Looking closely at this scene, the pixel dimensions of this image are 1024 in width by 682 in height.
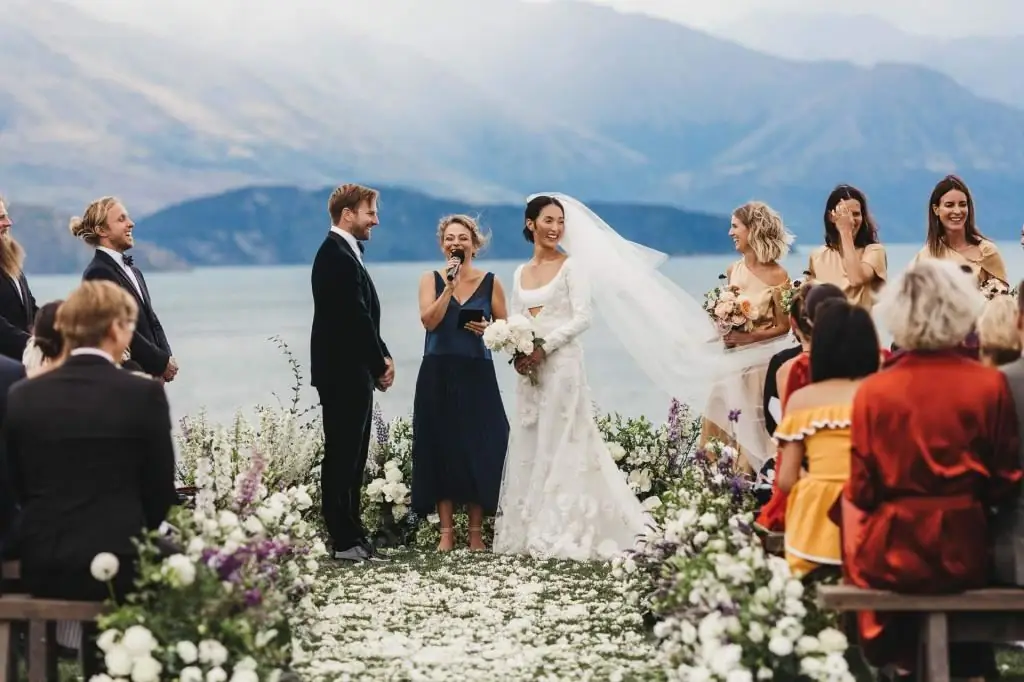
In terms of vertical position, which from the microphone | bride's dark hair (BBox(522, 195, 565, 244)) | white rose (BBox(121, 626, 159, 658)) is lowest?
white rose (BBox(121, 626, 159, 658))

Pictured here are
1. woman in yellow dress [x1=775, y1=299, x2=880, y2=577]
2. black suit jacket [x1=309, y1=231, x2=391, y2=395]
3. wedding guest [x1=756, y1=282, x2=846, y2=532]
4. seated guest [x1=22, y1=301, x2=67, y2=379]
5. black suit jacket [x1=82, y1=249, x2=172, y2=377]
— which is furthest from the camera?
black suit jacket [x1=309, y1=231, x2=391, y2=395]

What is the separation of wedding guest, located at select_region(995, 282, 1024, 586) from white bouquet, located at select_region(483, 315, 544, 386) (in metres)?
3.56

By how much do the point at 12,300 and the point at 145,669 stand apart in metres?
3.27

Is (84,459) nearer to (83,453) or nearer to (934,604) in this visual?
(83,453)

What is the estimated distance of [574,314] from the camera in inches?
310

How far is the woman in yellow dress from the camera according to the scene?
4.66m

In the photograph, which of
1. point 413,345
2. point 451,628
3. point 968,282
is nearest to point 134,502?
point 451,628

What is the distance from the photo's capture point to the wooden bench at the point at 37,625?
4.44m

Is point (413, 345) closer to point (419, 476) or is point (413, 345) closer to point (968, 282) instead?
point (419, 476)

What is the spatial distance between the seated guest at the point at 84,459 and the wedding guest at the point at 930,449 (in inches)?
83.5

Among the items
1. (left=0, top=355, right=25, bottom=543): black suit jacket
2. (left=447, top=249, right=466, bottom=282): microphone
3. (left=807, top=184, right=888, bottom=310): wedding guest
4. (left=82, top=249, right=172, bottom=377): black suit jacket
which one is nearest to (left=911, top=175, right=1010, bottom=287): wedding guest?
(left=807, top=184, right=888, bottom=310): wedding guest

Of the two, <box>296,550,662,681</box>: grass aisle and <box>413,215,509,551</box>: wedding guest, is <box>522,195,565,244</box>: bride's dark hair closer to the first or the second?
<box>413,215,509,551</box>: wedding guest

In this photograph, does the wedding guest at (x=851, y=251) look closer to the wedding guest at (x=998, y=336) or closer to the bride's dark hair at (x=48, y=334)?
the wedding guest at (x=998, y=336)

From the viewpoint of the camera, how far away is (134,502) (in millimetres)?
4480
